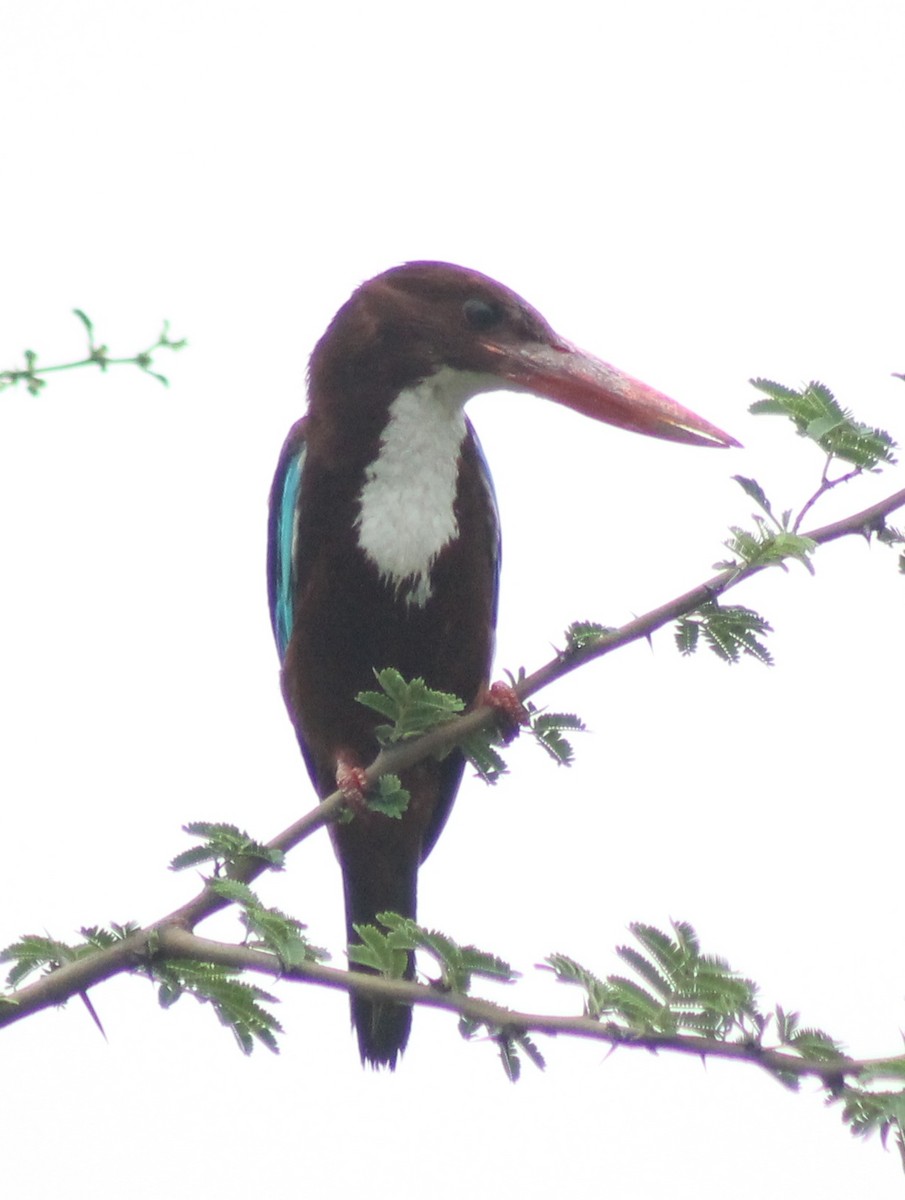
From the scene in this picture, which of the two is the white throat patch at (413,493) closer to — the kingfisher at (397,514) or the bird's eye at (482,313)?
the kingfisher at (397,514)

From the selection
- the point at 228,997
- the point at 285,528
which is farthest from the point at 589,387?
the point at 228,997

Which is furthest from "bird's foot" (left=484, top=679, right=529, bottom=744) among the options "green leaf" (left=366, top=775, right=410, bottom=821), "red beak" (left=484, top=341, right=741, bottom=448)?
"red beak" (left=484, top=341, right=741, bottom=448)

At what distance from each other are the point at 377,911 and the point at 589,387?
63.7 inches

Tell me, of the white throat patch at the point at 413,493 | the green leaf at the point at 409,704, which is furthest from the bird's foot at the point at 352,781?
the white throat patch at the point at 413,493

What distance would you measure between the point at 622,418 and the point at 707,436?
459mm

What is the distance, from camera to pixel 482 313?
4738 millimetres

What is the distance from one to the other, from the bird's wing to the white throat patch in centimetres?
30

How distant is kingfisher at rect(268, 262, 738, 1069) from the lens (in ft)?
14.5

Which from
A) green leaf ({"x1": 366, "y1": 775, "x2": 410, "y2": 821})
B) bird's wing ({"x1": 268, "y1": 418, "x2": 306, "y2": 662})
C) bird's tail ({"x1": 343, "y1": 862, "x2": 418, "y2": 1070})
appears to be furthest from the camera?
bird's wing ({"x1": 268, "y1": 418, "x2": 306, "y2": 662})

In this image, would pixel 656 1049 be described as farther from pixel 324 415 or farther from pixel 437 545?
pixel 324 415

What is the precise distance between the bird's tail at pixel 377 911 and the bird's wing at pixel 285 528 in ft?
2.36

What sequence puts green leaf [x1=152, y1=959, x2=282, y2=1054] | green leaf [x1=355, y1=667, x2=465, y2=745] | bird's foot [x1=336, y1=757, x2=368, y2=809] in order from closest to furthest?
green leaf [x1=152, y1=959, x2=282, y2=1054]
green leaf [x1=355, y1=667, x2=465, y2=745]
bird's foot [x1=336, y1=757, x2=368, y2=809]

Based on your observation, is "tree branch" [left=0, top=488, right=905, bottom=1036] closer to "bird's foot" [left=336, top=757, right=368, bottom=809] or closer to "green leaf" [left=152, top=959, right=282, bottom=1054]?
"green leaf" [left=152, top=959, right=282, bottom=1054]

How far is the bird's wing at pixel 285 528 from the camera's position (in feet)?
15.3
